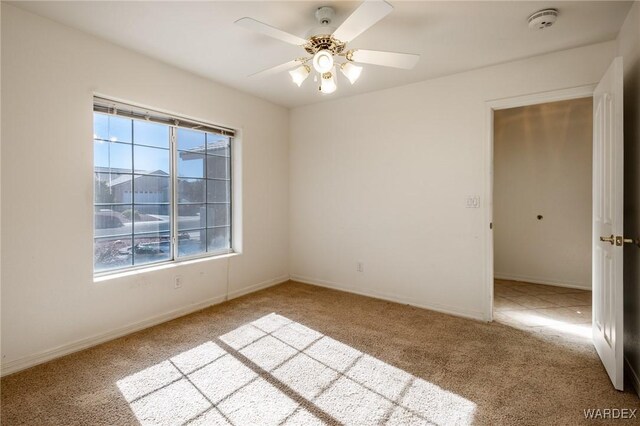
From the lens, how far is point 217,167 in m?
3.76

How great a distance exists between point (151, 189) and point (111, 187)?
37 cm

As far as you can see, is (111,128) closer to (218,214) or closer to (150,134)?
(150,134)

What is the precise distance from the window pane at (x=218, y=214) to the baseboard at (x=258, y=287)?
2.79 ft

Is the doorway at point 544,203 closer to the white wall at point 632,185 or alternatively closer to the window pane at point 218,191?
the white wall at point 632,185

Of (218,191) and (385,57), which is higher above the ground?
(385,57)

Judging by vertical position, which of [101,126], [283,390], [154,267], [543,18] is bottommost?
[283,390]

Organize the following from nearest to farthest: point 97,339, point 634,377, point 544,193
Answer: point 634,377
point 97,339
point 544,193

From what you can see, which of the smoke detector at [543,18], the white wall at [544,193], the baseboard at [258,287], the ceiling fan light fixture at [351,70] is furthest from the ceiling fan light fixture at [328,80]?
the white wall at [544,193]

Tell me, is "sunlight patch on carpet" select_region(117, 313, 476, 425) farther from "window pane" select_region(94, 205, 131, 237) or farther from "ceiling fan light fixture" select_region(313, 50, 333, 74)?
"ceiling fan light fixture" select_region(313, 50, 333, 74)

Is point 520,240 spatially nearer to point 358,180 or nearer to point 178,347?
point 358,180

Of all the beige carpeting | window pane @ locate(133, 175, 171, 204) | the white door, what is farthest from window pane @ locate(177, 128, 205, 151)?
the white door

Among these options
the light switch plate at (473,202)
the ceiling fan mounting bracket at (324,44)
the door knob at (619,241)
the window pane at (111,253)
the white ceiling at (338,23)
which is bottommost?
the window pane at (111,253)

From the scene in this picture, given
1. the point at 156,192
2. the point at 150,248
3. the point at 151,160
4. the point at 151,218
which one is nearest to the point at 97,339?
the point at 150,248

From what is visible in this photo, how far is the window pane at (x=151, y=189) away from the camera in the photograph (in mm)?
2986
